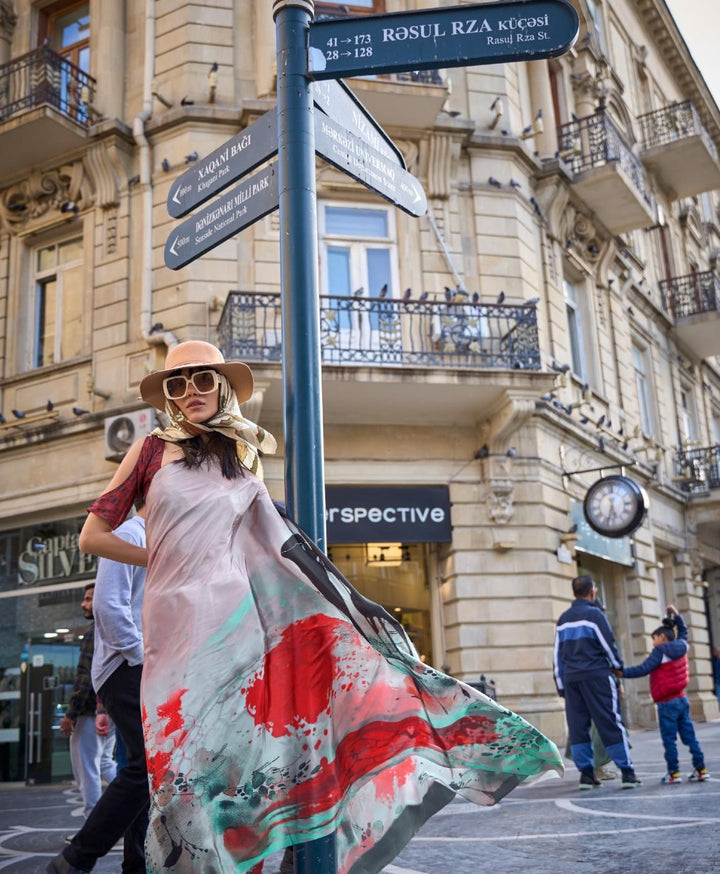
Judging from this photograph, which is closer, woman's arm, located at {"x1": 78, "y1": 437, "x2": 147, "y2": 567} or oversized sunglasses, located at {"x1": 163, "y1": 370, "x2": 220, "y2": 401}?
woman's arm, located at {"x1": 78, "y1": 437, "x2": 147, "y2": 567}

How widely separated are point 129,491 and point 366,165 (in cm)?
192

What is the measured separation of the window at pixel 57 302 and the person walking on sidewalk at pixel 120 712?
37.2 ft

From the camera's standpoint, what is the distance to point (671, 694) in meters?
8.64

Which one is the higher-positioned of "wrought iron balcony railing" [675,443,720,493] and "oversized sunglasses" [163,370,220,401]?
"wrought iron balcony railing" [675,443,720,493]

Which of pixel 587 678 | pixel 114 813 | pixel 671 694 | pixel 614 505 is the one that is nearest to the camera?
pixel 114 813

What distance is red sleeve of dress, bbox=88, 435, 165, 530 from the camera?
10.5 ft

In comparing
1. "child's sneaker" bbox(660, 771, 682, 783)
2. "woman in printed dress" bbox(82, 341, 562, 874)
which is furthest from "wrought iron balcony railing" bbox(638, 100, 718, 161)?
"woman in printed dress" bbox(82, 341, 562, 874)

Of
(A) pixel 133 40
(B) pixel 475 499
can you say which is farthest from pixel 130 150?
(B) pixel 475 499

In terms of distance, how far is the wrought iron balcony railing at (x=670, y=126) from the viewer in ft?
71.3

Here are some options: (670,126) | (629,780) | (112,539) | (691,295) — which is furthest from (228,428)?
(691,295)

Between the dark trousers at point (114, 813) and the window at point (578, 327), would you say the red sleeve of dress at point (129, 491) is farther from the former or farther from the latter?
the window at point (578, 327)

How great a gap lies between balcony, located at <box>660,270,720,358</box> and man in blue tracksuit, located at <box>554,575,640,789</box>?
52.2 ft

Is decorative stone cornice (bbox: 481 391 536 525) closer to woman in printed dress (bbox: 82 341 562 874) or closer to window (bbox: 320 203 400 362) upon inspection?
window (bbox: 320 203 400 362)

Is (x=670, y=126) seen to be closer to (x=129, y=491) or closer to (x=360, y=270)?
(x=360, y=270)
